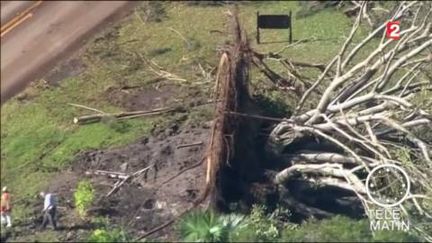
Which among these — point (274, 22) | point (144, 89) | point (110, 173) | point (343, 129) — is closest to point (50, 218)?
point (110, 173)

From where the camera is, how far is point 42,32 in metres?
25.6

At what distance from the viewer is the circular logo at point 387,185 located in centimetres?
1719

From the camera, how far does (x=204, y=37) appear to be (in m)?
25.5

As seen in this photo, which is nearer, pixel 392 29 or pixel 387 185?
pixel 387 185

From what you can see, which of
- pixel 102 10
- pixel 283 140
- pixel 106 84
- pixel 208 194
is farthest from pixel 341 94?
pixel 102 10

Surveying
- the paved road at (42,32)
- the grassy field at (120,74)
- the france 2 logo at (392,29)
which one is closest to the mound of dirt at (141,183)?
the grassy field at (120,74)

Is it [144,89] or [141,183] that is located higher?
[144,89]

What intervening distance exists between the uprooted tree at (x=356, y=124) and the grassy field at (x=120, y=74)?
198 cm

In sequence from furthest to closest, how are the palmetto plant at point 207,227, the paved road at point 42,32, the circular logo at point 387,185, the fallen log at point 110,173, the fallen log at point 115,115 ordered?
1. the paved road at point 42,32
2. the fallen log at point 115,115
3. the fallen log at point 110,173
4. the circular logo at point 387,185
5. the palmetto plant at point 207,227

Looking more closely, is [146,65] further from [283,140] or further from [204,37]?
[283,140]

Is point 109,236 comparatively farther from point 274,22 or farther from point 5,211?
point 274,22

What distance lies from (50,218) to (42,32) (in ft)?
26.7

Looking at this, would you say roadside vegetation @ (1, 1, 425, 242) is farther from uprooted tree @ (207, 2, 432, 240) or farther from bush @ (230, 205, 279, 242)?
uprooted tree @ (207, 2, 432, 240)

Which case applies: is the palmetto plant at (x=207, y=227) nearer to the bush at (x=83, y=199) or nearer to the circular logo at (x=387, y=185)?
the circular logo at (x=387, y=185)
